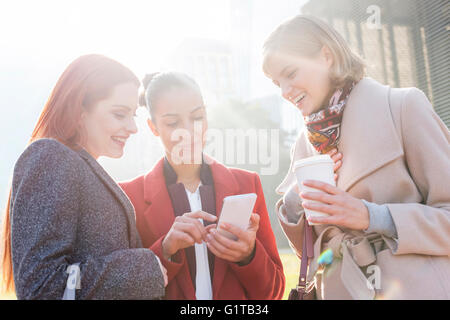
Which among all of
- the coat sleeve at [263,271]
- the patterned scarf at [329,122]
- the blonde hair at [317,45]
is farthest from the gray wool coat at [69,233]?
the blonde hair at [317,45]

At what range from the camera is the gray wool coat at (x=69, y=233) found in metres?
1.40

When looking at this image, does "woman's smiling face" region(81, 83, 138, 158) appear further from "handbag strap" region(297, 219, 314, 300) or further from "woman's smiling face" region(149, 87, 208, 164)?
"handbag strap" region(297, 219, 314, 300)

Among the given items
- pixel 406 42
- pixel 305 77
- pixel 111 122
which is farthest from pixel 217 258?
pixel 406 42

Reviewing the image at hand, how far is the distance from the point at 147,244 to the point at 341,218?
1210 mm

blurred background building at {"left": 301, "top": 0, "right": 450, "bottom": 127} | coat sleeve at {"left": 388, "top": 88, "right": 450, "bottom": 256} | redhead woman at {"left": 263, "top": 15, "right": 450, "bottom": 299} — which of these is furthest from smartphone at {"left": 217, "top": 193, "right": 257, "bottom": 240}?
blurred background building at {"left": 301, "top": 0, "right": 450, "bottom": 127}

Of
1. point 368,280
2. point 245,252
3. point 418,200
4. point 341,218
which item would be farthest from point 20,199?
point 418,200

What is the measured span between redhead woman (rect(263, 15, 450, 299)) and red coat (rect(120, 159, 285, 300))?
0.31 m

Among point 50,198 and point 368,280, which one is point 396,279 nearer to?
point 368,280

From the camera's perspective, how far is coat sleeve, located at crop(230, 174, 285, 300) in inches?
81.1

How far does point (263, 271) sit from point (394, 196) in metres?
0.84

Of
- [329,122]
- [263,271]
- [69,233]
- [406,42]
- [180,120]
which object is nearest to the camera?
[69,233]

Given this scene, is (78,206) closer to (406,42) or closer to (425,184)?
(425,184)

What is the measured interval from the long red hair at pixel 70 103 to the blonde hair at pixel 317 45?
918 mm

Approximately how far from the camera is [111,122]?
6.28 feet
